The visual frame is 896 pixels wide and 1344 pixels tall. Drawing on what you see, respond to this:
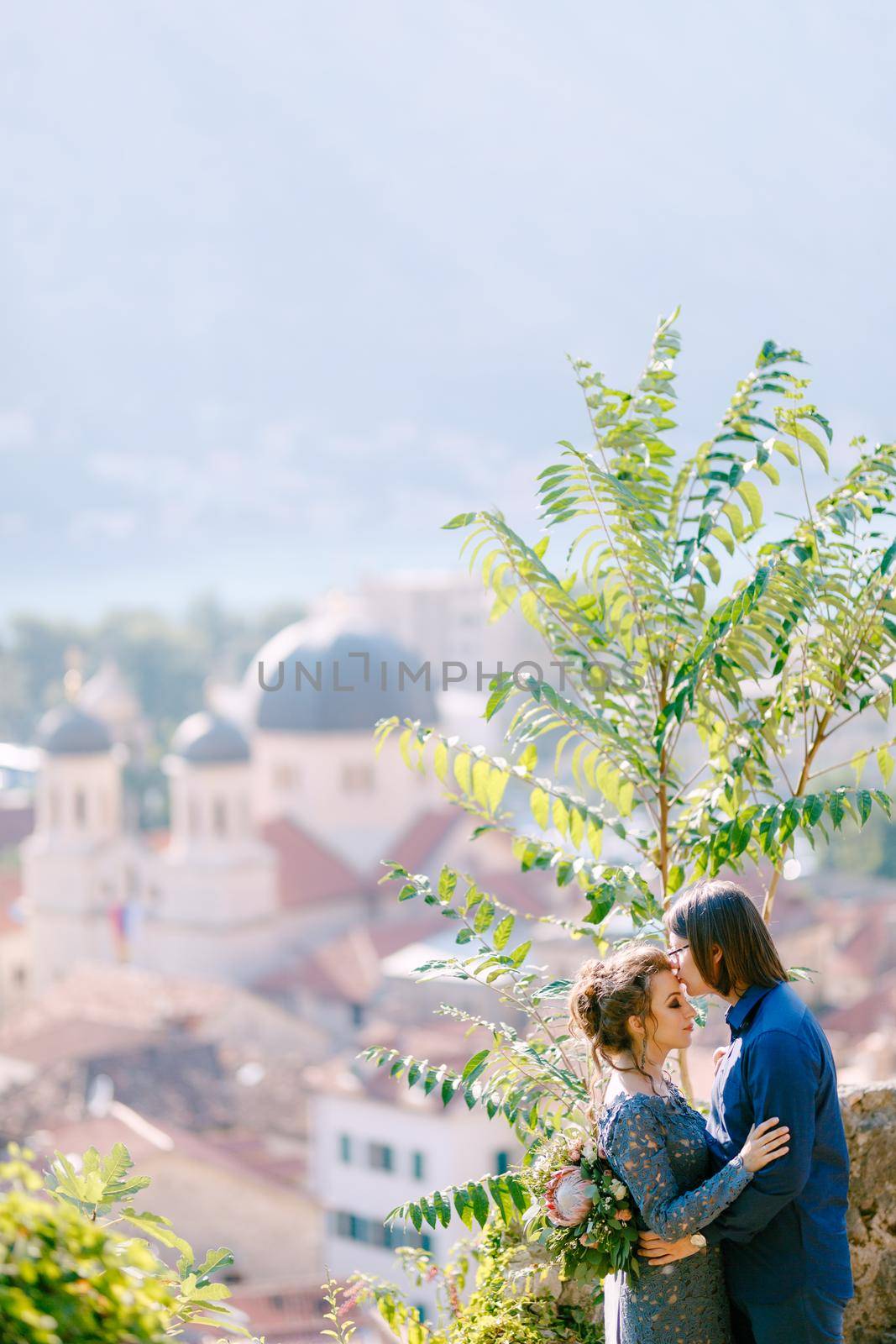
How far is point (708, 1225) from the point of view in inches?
111

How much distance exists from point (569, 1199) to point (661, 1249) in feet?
0.65

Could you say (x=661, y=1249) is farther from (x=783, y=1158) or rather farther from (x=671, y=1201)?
(x=783, y=1158)

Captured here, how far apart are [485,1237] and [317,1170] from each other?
20777mm

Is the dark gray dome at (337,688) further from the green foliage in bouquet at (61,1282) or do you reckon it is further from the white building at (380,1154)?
the green foliage in bouquet at (61,1282)

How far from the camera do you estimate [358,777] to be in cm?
4091

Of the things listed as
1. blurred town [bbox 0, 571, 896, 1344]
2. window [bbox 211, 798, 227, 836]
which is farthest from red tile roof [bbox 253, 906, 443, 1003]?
window [bbox 211, 798, 227, 836]

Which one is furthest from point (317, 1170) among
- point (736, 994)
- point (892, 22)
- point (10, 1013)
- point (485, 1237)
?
point (892, 22)

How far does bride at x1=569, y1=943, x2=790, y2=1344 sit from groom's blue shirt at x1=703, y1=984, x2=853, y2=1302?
4cm

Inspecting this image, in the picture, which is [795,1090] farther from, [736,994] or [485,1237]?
[485,1237]

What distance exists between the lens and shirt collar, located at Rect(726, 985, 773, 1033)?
2871 mm

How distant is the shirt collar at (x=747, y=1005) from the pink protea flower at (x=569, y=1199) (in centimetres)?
43

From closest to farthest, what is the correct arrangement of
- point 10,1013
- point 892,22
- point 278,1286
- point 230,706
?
point 278,1286 → point 10,1013 → point 230,706 → point 892,22

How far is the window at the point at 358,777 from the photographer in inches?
1606

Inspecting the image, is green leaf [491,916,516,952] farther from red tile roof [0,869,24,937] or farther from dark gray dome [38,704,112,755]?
red tile roof [0,869,24,937]
